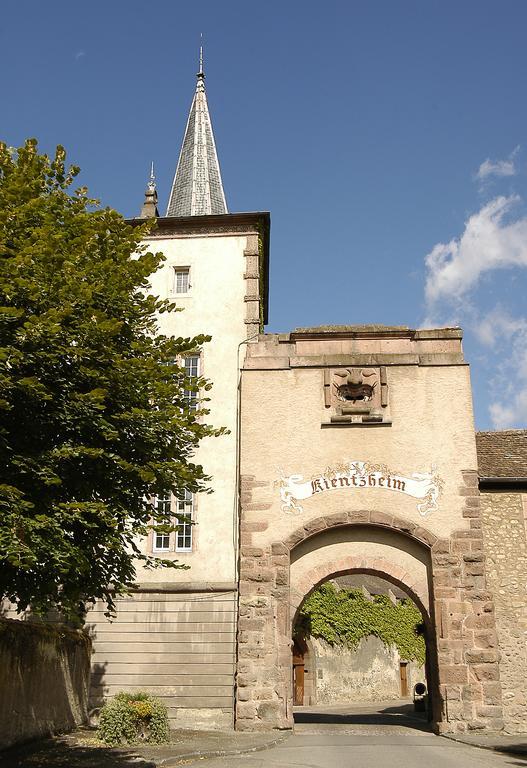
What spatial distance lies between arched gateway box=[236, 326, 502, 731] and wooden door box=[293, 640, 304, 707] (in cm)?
1647

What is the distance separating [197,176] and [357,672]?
20.8 metres

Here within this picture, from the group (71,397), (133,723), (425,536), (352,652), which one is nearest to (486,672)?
(425,536)

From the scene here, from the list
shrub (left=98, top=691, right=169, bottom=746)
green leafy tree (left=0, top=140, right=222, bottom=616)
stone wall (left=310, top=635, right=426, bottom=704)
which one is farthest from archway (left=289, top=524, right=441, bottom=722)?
stone wall (left=310, top=635, right=426, bottom=704)

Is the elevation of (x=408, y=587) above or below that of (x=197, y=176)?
below

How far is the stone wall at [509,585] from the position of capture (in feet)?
51.2

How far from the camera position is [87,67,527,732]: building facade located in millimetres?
15234

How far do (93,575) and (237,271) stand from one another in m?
10.7

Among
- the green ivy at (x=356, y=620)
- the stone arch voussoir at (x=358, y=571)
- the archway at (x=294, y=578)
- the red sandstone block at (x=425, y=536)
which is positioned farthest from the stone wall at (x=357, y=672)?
the red sandstone block at (x=425, y=536)

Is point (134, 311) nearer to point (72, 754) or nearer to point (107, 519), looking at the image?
point (107, 519)

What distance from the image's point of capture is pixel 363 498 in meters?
16.2

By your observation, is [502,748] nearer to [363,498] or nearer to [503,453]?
[363,498]

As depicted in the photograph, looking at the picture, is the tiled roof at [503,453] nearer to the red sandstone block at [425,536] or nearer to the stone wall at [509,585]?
the stone wall at [509,585]

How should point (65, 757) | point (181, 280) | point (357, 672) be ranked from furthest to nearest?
point (357, 672)
point (181, 280)
point (65, 757)

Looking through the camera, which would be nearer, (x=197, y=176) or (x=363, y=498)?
(x=363, y=498)
